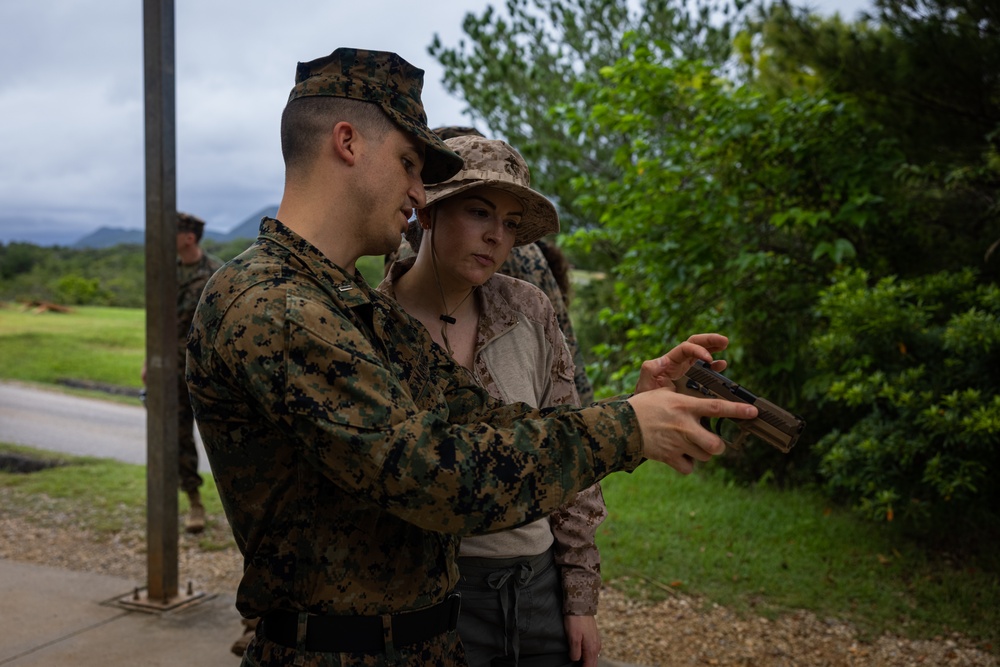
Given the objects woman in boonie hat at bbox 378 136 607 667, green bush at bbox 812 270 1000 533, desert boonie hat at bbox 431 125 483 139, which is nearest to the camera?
woman in boonie hat at bbox 378 136 607 667

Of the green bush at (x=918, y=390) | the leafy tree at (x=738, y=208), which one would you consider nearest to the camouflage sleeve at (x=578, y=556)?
the green bush at (x=918, y=390)

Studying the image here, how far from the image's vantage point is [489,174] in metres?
2.06

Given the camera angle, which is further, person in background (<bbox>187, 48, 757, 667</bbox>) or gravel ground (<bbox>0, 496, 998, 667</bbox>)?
gravel ground (<bbox>0, 496, 998, 667</bbox>)

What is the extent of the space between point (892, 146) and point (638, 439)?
4630 mm

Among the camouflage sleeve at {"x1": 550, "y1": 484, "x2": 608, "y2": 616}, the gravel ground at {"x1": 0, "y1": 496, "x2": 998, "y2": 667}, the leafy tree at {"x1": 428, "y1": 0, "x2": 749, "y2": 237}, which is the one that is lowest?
the gravel ground at {"x1": 0, "y1": 496, "x2": 998, "y2": 667}

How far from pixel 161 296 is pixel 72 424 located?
800cm

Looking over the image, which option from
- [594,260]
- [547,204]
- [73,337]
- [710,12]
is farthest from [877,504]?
[73,337]

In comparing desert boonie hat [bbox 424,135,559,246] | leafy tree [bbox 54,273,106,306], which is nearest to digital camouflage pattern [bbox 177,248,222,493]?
Result: desert boonie hat [bbox 424,135,559,246]

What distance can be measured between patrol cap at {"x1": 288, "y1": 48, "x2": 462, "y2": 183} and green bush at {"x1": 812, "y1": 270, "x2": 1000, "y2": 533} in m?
3.52

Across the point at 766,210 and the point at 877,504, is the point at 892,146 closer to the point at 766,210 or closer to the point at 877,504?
the point at 766,210

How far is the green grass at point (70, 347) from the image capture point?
15.2 metres

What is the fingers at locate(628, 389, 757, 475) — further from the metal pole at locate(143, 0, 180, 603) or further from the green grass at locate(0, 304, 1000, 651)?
the green grass at locate(0, 304, 1000, 651)

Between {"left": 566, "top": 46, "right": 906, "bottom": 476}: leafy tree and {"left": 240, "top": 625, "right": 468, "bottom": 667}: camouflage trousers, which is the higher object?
{"left": 566, "top": 46, "right": 906, "bottom": 476}: leafy tree

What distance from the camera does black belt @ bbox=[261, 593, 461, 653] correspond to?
1438 mm
